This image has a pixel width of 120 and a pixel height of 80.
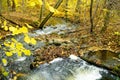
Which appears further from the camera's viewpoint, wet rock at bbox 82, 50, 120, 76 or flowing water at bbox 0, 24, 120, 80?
wet rock at bbox 82, 50, 120, 76

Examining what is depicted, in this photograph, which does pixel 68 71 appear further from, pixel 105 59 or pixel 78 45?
pixel 78 45

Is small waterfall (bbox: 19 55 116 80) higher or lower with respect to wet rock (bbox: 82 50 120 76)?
lower

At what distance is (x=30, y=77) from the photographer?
8086 mm

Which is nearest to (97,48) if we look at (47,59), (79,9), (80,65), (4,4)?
(80,65)

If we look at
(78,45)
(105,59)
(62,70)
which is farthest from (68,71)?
(78,45)

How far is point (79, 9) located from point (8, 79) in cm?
1564

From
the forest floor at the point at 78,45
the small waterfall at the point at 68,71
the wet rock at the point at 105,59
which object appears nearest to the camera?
the small waterfall at the point at 68,71

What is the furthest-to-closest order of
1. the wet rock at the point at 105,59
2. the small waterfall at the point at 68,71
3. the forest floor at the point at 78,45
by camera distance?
the forest floor at the point at 78,45, the wet rock at the point at 105,59, the small waterfall at the point at 68,71

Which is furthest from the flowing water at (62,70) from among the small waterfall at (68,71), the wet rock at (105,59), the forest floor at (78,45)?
the forest floor at (78,45)

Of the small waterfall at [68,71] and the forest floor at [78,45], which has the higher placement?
the forest floor at [78,45]

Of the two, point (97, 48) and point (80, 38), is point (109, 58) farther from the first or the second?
point (80, 38)

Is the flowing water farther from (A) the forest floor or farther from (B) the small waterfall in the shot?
(A) the forest floor

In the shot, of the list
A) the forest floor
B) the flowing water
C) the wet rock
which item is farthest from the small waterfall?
the forest floor

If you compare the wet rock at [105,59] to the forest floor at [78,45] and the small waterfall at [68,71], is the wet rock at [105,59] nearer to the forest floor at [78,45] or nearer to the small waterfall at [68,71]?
the forest floor at [78,45]
